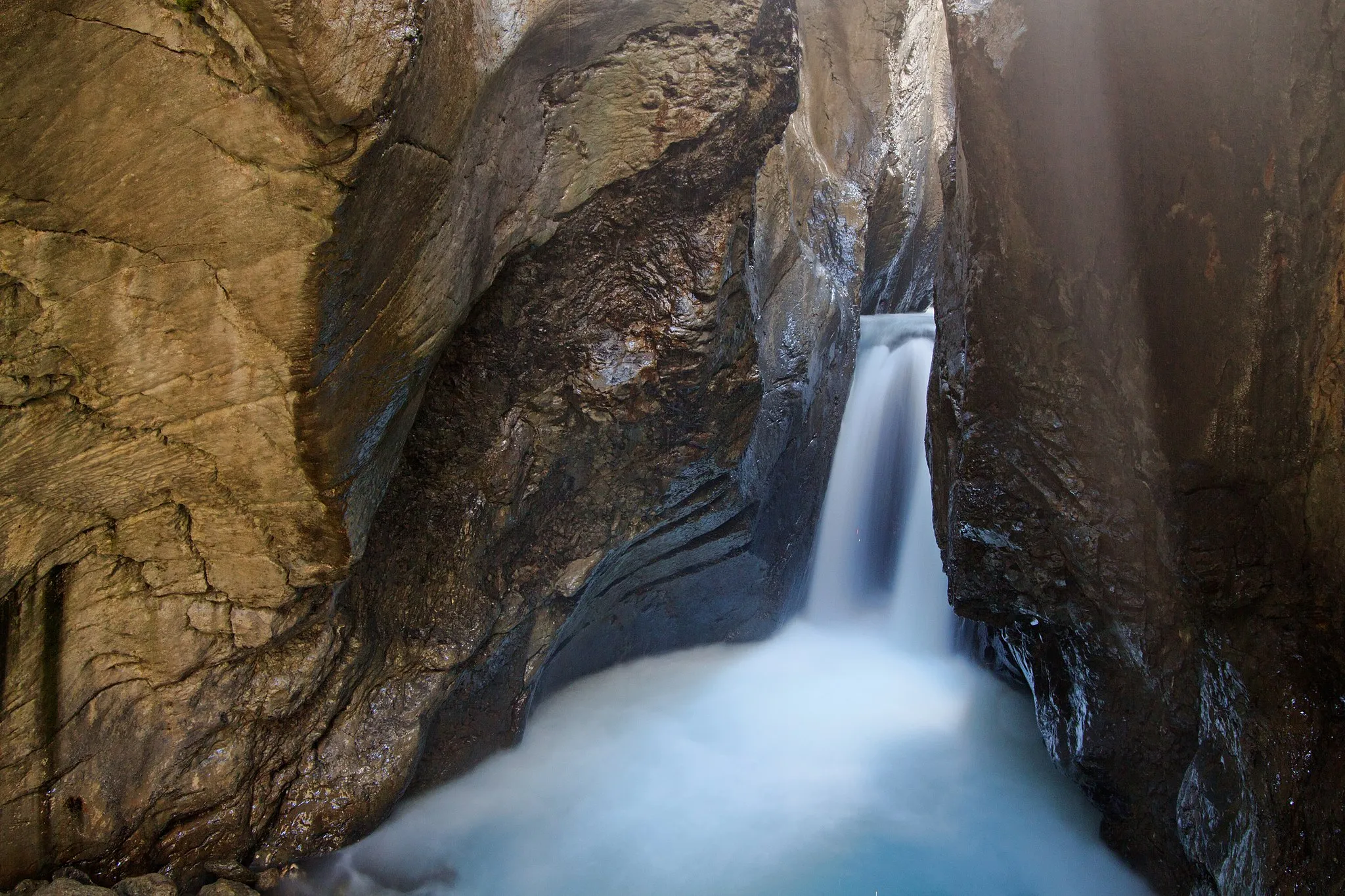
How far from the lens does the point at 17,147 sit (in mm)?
2363

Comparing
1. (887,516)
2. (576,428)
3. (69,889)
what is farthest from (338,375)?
(887,516)

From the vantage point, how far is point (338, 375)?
3057 millimetres

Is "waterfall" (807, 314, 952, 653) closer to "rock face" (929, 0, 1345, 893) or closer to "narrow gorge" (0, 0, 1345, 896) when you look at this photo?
"narrow gorge" (0, 0, 1345, 896)

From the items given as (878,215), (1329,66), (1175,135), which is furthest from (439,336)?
(878,215)

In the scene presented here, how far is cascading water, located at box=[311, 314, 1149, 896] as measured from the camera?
4102 mm

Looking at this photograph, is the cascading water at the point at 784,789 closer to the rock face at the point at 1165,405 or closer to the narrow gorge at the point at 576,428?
the narrow gorge at the point at 576,428

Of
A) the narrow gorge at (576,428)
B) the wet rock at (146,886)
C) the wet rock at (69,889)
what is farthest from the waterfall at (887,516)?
the wet rock at (69,889)

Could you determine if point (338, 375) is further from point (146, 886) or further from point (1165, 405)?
point (1165, 405)

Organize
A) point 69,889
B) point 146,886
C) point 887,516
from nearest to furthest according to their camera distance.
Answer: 1. point 69,889
2. point 146,886
3. point 887,516

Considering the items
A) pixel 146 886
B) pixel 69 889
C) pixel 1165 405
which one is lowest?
pixel 146 886

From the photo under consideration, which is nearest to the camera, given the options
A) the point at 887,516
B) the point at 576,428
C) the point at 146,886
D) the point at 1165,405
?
the point at 146,886

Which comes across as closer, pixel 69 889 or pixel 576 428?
pixel 69 889

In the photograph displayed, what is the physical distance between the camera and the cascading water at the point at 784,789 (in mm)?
4102

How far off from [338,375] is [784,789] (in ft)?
11.7
